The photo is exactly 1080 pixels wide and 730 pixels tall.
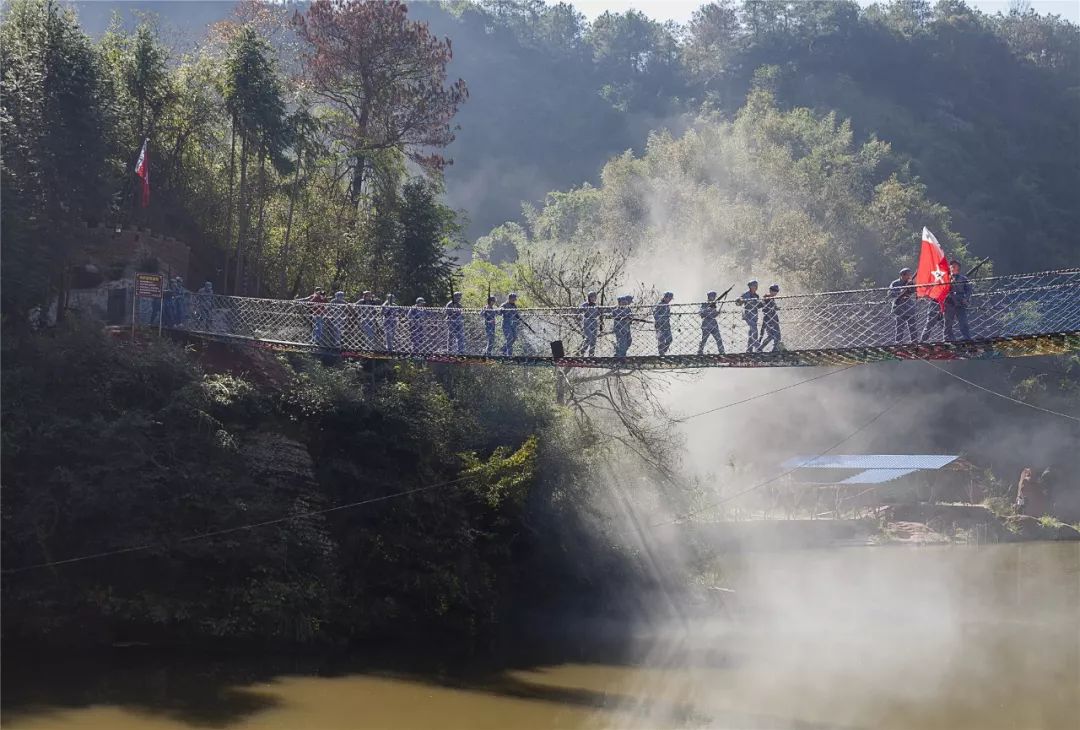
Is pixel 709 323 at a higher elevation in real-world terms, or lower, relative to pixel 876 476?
higher

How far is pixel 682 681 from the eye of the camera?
13.0 metres

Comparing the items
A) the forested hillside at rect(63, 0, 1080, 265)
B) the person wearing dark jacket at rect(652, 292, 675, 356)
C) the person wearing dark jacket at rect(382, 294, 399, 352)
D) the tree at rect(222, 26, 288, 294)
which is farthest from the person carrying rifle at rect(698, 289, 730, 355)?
the forested hillside at rect(63, 0, 1080, 265)

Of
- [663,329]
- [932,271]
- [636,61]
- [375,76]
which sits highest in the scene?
[636,61]

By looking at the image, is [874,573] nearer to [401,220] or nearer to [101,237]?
[401,220]

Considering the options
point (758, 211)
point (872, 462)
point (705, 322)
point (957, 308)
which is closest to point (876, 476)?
point (872, 462)

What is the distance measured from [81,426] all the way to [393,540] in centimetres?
387

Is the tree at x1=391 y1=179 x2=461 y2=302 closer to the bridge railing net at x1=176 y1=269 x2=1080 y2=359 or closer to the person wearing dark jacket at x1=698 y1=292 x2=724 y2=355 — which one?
the bridge railing net at x1=176 y1=269 x2=1080 y2=359

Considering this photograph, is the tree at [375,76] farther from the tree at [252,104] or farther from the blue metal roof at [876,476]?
the blue metal roof at [876,476]

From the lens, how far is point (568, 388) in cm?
1748

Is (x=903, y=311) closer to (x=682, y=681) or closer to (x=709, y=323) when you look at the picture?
(x=709, y=323)

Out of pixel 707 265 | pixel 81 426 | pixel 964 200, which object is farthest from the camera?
pixel 964 200

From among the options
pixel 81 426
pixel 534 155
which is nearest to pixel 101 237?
pixel 81 426

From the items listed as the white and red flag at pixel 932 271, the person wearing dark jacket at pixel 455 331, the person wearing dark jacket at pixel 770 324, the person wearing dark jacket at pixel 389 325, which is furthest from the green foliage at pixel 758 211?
the white and red flag at pixel 932 271

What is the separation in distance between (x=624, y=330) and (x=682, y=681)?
4.35 meters
